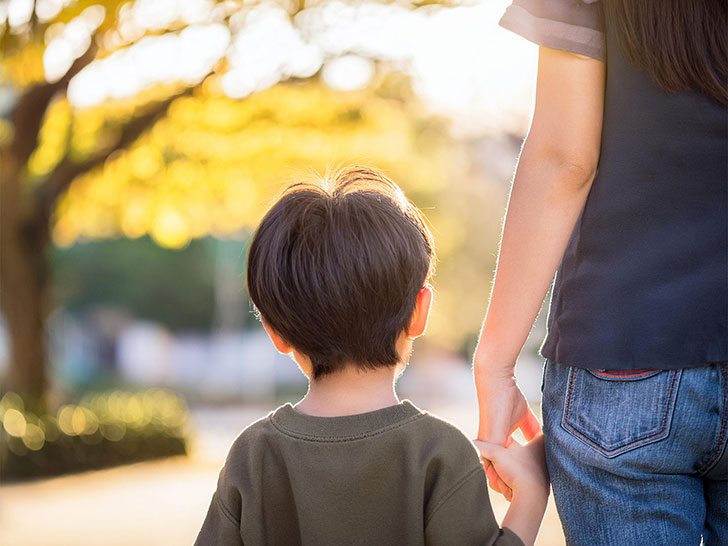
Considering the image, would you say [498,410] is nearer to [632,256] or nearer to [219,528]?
[632,256]

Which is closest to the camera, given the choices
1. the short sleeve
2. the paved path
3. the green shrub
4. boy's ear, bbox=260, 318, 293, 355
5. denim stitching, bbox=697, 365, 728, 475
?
denim stitching, bbox=697, 365, 728, 475

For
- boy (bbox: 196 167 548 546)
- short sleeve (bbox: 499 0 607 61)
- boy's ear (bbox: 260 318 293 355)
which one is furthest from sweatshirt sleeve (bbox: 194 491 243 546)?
short sleeve (bbox: 499 0 607 61)

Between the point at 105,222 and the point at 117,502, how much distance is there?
7442mm

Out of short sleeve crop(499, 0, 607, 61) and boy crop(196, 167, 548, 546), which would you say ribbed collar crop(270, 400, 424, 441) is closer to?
boy crop(196, 167, 548, 546)

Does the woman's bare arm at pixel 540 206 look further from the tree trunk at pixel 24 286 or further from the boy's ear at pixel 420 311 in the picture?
the tree trunk at pixel 24 286

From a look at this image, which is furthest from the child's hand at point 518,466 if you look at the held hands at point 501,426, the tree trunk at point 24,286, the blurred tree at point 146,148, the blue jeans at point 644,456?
the tree trunk at point 24,286

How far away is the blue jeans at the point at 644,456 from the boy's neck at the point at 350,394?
345 mm

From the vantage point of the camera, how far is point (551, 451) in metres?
1.60

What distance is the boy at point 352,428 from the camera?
163 centimetres

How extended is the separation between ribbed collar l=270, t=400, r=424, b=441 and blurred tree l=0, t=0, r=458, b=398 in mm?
8484

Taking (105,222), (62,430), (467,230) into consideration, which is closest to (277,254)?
(62,430)

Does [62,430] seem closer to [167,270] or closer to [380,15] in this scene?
[380,15]

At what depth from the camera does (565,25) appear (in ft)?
5.01

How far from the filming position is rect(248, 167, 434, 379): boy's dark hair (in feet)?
5.59
